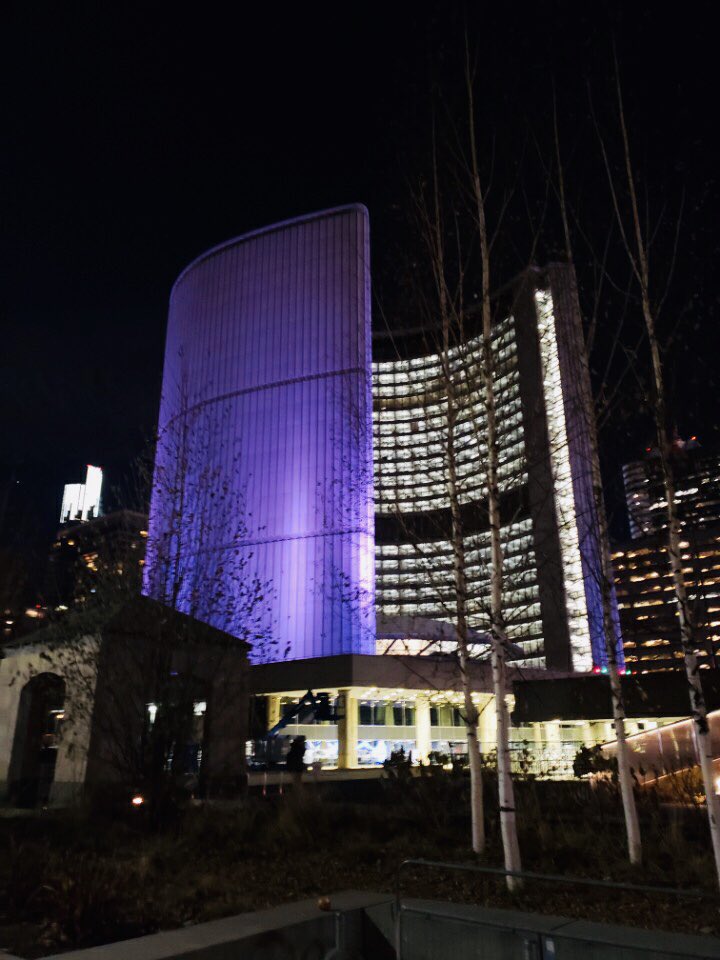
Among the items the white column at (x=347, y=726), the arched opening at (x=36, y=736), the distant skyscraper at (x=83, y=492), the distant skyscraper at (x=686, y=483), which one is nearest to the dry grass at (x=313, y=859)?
the distant skyscraper at (x=686, y=483)

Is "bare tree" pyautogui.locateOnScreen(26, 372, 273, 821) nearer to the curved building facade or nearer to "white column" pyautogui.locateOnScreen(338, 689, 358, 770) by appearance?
the curved building facade

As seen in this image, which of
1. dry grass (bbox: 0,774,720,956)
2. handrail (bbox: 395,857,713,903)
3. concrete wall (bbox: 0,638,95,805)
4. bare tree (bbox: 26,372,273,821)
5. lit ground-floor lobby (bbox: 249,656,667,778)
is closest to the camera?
handrail (bbox: 395,857,713,903)

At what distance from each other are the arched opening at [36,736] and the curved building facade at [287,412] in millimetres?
25414

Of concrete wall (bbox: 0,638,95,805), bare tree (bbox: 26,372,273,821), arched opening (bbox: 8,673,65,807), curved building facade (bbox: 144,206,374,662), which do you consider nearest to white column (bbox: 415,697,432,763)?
curved building facade (bbox: 144,206,374,662)

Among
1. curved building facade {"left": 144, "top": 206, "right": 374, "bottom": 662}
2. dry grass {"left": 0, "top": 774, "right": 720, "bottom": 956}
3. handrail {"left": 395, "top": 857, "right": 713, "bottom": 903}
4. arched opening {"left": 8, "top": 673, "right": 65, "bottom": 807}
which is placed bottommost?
dry grass {"left": 0, "top": 774, "right": 720, "bottom": 956}

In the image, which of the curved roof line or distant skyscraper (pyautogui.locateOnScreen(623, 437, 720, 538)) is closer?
distant skyscraper (pyautogui.locateOnScreen(623, 437, 720, 538))

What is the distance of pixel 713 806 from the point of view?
7914 mm

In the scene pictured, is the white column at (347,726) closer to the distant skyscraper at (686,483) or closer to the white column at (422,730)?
the white column at (422,730)

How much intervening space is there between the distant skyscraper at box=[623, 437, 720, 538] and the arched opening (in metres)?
17.4

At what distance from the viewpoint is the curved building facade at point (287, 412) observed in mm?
53250

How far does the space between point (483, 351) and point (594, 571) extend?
4209mm

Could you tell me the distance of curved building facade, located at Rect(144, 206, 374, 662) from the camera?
53.2 m

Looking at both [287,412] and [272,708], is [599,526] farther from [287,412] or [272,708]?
[287,412]

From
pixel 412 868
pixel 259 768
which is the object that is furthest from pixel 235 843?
pixel 259 768
